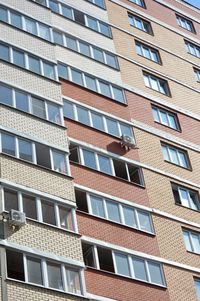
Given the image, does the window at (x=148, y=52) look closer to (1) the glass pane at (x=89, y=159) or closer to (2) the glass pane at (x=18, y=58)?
(2) the glass pane at (x=18, y=58)

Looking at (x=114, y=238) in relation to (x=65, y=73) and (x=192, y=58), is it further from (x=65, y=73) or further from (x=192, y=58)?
(x=192, y=58)

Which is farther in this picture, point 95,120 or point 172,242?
point 95,120

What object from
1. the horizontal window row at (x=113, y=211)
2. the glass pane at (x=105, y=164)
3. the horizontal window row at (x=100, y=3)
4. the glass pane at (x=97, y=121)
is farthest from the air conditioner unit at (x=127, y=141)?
the horizontal window row at (x=100, y=3)

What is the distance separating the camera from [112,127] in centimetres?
2595

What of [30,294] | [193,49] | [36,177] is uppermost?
[193,49]

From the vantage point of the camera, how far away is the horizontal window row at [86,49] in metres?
28.0

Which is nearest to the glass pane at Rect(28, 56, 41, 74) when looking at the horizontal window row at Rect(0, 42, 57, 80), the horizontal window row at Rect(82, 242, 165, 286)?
the horizontal window row at Rect(0, 42, 57, 80)

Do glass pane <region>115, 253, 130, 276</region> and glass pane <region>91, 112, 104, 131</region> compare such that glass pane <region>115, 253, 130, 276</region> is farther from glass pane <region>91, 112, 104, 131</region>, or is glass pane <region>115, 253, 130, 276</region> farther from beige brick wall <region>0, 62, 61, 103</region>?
beige brick wall <region>0, 62, 61, 103</region>

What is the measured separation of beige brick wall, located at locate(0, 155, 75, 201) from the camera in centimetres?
1955

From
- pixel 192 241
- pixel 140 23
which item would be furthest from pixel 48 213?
pixel 140 23

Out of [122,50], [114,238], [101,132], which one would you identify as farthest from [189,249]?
[122,50]

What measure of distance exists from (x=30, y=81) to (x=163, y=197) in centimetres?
696

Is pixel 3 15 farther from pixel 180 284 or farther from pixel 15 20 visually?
pixel 180 284

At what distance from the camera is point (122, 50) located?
30.4 m
